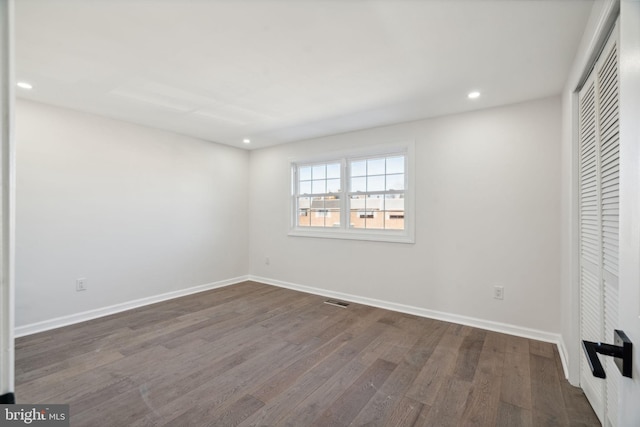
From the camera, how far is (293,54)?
213 cm

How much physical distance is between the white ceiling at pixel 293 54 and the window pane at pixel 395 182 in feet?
2.79

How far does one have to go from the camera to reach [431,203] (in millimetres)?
3469

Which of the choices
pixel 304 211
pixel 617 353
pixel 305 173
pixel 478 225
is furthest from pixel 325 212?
pixel 617 353

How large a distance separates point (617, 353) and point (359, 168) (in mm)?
3639

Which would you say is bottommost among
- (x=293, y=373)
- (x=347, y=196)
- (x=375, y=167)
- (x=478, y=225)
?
(x=293, y=373)

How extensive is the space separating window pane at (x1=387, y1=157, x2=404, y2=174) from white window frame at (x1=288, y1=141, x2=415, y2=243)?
0.25 ft

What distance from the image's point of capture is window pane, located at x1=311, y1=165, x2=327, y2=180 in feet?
14.9

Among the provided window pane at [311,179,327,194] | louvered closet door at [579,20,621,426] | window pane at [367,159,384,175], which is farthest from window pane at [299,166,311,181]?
louvered closet door at [579,20,621,426]

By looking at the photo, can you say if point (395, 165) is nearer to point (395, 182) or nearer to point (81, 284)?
point (395, 182)

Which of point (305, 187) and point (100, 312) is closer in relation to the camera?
point (100, 312)

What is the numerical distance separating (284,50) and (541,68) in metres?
2.04

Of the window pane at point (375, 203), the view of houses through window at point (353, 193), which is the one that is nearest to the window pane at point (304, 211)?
the view of houses through window at point (353, 193)

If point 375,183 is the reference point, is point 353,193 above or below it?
below

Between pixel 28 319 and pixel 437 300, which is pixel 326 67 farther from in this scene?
pixel 28 319
